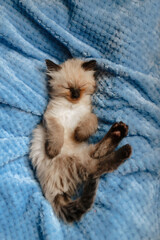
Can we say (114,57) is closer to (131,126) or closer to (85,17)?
(85,17)

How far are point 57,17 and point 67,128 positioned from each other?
80 centimetres

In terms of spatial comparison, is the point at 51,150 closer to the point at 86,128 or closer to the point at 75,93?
the point at 86,128

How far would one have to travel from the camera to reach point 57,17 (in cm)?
170

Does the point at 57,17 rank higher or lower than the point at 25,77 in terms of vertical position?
higher

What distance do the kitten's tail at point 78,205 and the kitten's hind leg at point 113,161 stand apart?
61 mm

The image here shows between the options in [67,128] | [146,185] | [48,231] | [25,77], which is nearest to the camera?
[48,231]

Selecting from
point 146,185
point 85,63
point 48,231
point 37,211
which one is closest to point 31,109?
point 85,63

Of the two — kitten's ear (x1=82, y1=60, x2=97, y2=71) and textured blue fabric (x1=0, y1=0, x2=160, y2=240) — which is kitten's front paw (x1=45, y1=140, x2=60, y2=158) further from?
kitten's ear (x1=82, y1=60, x2=97, y2=71)

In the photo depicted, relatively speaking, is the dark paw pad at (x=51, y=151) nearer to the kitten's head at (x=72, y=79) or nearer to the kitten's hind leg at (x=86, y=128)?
the kitten's hind leg at (x=86, y=128)

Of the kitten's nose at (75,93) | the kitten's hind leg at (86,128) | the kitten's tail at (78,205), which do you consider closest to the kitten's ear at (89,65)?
the kitten's nose at (75,93)

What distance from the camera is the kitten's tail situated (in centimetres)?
127

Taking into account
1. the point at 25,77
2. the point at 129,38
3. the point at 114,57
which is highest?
the point at 129,38

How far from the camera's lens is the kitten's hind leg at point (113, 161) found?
1.33m

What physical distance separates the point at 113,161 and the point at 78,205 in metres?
0.30
